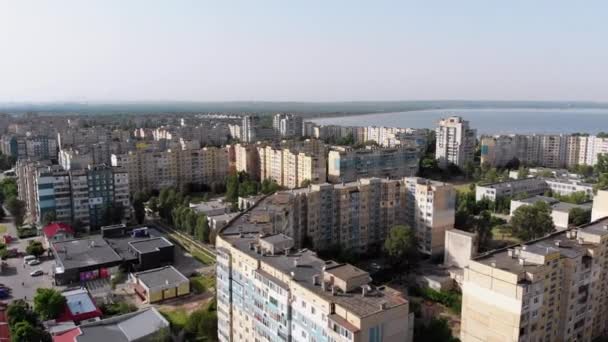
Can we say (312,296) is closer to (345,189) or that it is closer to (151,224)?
(345,189)

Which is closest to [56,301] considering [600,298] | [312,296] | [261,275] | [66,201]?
[261,275]

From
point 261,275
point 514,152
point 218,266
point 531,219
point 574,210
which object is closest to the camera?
point 261,275

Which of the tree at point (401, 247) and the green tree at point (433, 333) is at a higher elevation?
the tree at point (401, 247)

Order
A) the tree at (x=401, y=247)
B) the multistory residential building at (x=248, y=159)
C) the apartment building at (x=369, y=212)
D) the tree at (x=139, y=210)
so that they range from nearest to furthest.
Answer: the tree at (x=401, y=247) → the apartment building at (x=369, y=212) → the tree at (x=139, y=210) → the multistory residential building at (x=248, y=159)

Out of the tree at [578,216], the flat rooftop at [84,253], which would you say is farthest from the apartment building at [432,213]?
the flat rooftop at [84,253]

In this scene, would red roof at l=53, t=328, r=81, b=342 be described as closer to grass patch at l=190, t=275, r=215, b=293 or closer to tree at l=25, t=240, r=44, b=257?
grass patch at l=190, t=275, r=215, b=293

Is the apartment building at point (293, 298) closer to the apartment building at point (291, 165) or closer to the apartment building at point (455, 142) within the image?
the apartment building at point (291, 165)
